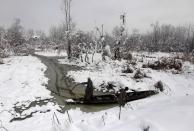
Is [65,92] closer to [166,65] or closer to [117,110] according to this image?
[117,110]

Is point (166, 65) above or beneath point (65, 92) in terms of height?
above

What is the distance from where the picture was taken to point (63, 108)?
40.4 feet

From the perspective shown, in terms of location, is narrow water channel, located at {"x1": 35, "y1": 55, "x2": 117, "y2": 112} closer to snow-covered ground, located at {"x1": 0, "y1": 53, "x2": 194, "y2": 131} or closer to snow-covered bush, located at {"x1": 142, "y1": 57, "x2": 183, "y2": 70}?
snow-covered ground, located at {"x1": 0, "y1": 53, "x2": 194, "y2": 131}

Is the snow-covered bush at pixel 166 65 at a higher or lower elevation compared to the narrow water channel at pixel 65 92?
higher

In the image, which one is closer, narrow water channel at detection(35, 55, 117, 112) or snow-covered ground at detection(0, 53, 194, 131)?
snow-covered ground at detection(0, 53, 194, 131)

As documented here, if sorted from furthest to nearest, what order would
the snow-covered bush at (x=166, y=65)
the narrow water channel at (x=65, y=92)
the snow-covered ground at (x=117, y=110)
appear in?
the snow-covered bush at (x=166, y=65), the narrow water channel at (x=65, y=92), the snow-covered ground at (x=117, y=110)

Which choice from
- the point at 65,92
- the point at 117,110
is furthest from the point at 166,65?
the point at 117,110

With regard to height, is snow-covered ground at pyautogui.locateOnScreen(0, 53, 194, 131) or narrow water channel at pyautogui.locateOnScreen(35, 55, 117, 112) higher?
snow-covered ground at pyautogui.locateOnScreen(0, 53, 194, 131)

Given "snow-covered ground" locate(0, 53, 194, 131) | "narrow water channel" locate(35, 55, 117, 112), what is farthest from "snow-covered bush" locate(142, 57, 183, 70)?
"narrow water channel" locate(35, 55, 117, 112)

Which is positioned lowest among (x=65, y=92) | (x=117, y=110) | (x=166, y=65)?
(x=65, y=92)

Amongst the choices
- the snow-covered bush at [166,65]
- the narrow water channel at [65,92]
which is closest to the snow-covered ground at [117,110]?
the narrow water channel at [65,92]

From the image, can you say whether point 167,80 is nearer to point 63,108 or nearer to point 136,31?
point 63,108

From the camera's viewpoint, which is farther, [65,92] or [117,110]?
[65,92]

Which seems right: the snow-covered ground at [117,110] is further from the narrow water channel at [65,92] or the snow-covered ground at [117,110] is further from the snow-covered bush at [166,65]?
the snow-covered bush at [166,65]
